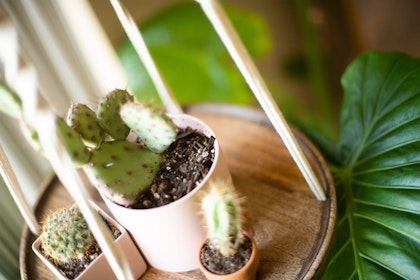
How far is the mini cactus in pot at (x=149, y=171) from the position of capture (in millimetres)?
852

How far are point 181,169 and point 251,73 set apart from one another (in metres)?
0.24

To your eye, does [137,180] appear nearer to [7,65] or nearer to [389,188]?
[7,65]

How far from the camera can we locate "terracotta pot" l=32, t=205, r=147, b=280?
894mm

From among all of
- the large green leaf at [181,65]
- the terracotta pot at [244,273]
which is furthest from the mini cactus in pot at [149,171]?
the large green leaf at [181,65]

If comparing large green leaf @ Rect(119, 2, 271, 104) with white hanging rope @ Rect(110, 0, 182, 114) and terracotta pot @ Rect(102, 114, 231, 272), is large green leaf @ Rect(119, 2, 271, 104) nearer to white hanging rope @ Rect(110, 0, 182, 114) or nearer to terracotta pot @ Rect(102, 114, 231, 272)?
white hanging rope @ Rect(110, 0, 182, 114)

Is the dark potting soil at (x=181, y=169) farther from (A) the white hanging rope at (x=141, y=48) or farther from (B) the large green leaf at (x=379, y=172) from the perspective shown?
(B) the large green leaf at (x=379, y=172)

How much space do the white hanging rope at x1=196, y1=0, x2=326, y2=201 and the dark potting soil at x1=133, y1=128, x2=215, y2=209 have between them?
0.47 ft

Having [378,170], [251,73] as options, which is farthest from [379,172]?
[251,73]

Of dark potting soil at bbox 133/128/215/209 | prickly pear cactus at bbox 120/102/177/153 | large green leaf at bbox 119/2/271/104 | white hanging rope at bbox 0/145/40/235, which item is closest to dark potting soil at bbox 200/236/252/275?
dark potting soil at bbox 133/128/215/209

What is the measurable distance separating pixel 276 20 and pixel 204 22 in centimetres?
81

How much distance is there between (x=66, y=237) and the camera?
0.89m

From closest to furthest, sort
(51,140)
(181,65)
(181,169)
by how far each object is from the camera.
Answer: (51,140) → (181,169) → (181,65)

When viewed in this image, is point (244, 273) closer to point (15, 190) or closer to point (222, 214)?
point (222, 214)

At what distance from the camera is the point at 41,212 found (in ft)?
3.92
